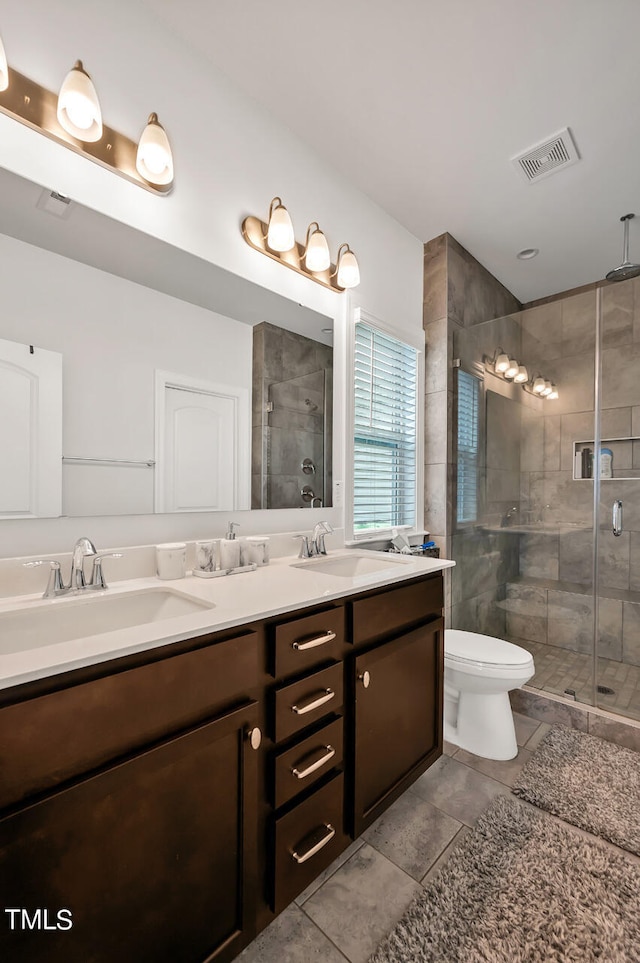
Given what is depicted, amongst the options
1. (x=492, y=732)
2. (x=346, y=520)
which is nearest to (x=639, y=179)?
(x=346, y=520)

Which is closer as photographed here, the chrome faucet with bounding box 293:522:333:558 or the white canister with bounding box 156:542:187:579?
the white canister with bounding box 156:542:187:579

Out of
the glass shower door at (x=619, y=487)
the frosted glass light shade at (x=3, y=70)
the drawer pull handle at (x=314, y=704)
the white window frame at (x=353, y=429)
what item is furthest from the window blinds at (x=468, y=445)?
the frosted glass light shade at (x=3, y=70)

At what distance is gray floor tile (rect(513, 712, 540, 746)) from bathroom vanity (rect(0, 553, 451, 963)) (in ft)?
3.22

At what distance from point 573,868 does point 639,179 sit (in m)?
2.79

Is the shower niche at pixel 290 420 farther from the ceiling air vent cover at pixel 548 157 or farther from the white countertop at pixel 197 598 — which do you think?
the ceiling air vent cover at pixel 548 157

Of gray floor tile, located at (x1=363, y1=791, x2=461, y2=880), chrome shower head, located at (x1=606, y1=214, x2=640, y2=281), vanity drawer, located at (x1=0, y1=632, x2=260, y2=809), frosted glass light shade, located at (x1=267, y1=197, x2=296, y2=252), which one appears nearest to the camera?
vanity drawer, located at (x1=0, y1=632, x2=260, y2=809)

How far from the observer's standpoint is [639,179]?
2002 millimetres

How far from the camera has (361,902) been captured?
1173 mm

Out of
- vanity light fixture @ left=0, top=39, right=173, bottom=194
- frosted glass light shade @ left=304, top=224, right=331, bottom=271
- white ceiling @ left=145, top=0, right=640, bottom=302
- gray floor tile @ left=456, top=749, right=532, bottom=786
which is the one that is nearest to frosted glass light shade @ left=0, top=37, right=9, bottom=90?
vanity light fixture @ left=0, top=39, right=173, bottom=194

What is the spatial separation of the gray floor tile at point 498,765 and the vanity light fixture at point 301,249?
2.15 meters

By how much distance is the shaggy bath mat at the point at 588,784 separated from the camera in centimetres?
145

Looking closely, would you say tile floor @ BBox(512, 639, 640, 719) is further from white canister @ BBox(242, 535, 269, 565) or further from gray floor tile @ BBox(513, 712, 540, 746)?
white canister @ BBox(242, 535, 269, 565)

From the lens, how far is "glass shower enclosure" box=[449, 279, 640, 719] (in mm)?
2270

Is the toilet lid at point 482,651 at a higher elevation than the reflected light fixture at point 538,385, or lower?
lower
